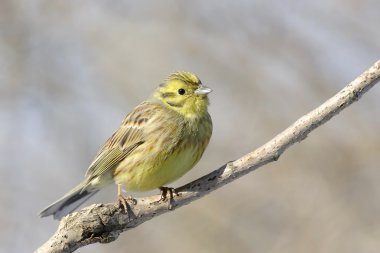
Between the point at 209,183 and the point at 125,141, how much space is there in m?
1.54

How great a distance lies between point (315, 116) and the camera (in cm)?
449

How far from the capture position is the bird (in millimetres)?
5594

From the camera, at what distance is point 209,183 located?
188 inches

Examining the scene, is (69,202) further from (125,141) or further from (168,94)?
(168,94)

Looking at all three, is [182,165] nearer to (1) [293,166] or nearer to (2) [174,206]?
(2) [174,206]

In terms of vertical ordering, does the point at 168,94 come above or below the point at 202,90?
above

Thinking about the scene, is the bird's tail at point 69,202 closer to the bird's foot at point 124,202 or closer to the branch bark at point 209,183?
the bird's foot at point 124,202

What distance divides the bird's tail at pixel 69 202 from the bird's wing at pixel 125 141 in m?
0.14

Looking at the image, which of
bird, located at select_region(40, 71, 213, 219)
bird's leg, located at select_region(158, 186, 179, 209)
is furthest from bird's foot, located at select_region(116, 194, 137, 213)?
bird, located at select_region(40, 71, 213, 219)

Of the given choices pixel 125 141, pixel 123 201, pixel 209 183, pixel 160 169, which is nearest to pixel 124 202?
pixel 123 201

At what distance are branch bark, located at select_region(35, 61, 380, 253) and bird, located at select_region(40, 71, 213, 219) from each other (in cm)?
50

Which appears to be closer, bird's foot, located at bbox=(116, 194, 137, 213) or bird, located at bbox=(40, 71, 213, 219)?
bird's foot, located at bbox=(116, 194, 137, 213)

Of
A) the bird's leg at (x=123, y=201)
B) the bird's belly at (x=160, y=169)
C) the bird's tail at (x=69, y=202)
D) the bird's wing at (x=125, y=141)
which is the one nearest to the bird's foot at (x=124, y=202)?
the bird's leg at (x=123, y=201)

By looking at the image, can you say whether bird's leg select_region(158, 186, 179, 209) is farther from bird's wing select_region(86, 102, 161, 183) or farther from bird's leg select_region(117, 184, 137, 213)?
bird's wing select_region(86, 102, 161, 183)
